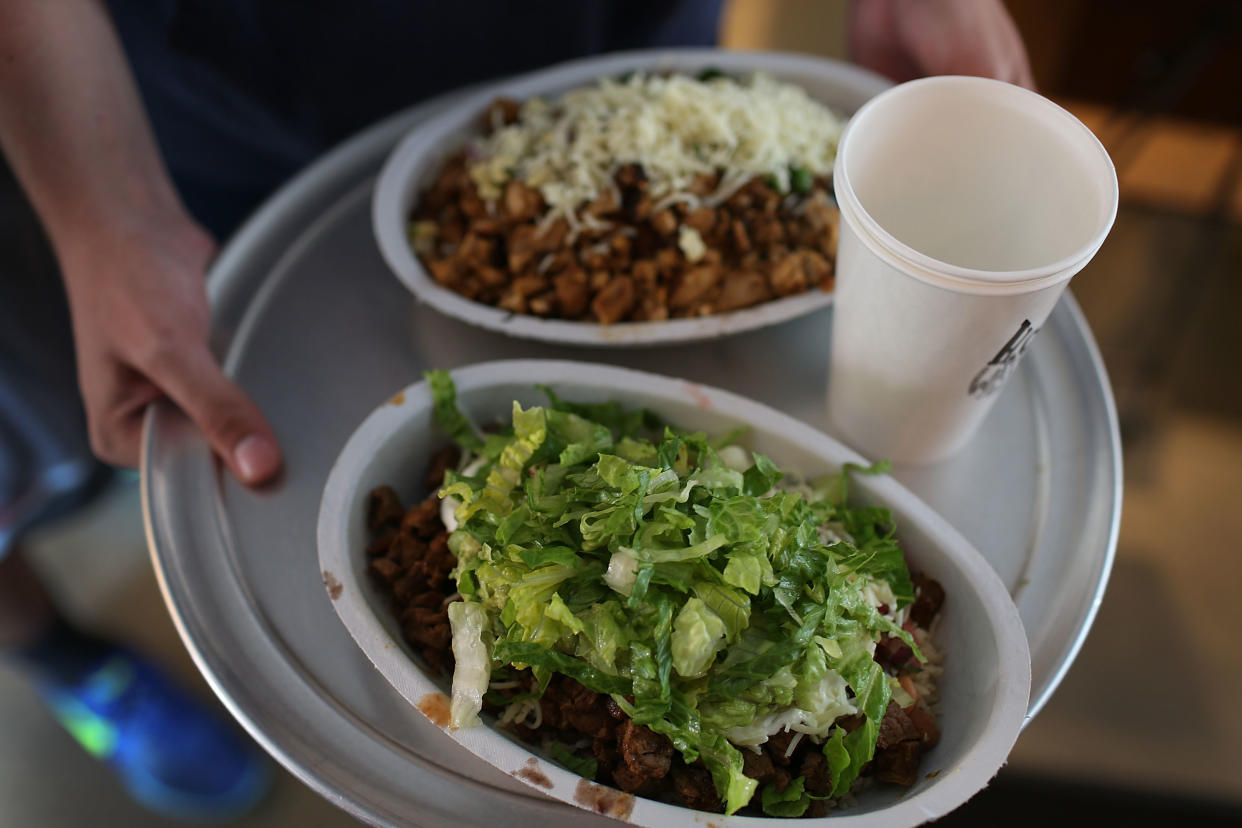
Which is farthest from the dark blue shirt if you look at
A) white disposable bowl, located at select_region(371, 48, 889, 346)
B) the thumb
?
the thumb

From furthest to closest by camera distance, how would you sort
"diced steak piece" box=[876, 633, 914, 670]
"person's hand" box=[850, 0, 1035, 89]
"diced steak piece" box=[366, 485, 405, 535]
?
"person's hand" box=[850, 0, 1035, 89], "diced steak piece" box=[366, 485, 405, 535], "diced steak piece" box=[876, 633, 914, 670]

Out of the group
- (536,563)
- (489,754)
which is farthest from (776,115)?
(489,754)

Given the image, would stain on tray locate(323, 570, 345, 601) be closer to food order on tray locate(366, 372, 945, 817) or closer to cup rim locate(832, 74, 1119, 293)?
food order on tray locate(366, 372, 945, 817)

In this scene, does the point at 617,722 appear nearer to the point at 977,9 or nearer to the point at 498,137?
the point at 498,137

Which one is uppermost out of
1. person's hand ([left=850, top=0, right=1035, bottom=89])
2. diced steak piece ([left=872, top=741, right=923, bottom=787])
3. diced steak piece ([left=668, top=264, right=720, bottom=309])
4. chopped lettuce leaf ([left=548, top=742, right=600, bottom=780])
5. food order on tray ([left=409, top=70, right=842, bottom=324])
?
person's hand ([left=850, top=0, right=1035, bottom=89])

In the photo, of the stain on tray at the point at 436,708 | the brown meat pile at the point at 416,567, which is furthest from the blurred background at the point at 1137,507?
the stain on tray at the point at 436,708

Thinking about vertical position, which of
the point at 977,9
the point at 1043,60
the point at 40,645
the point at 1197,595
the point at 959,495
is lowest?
the point at 1197,595

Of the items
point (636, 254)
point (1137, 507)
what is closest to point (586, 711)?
point (636, 254)
